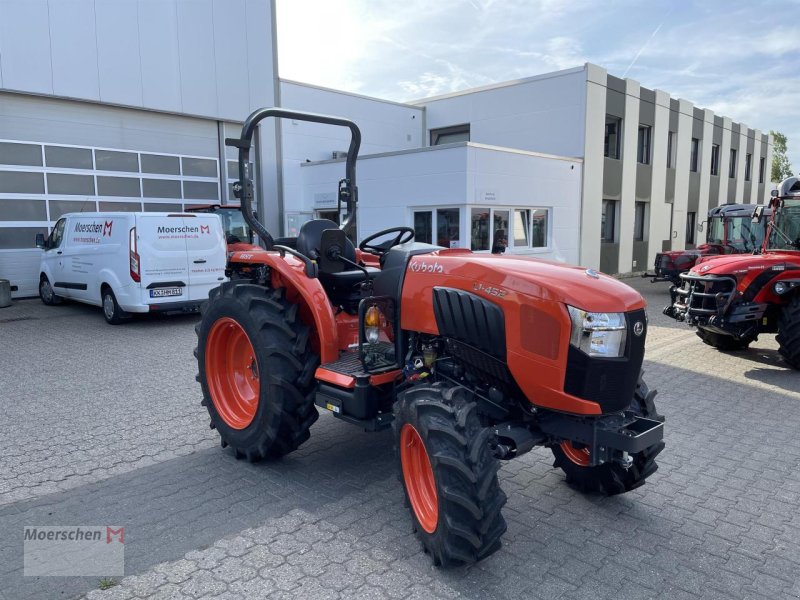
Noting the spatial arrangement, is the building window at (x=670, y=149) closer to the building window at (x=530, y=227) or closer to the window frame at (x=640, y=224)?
the window frame at (x=640, y=224)

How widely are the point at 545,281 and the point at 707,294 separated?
16.9 feet

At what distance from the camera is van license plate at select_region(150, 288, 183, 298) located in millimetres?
9238

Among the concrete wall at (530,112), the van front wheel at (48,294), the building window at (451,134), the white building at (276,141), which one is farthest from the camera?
the building window at (451,134)

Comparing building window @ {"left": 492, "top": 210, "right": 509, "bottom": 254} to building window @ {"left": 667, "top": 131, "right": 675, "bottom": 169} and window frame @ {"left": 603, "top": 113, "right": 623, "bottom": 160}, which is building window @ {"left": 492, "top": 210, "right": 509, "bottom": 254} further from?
building window @ {"left": 667, "top": 131, "right": 675, "bottom": 169}

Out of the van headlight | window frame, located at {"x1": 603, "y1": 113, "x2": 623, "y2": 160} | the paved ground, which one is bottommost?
the paved ground

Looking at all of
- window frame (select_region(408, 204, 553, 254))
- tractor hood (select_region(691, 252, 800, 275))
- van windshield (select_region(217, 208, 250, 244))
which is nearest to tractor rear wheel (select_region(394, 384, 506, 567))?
tractor hood (select_region(691, 252, 800, 275))

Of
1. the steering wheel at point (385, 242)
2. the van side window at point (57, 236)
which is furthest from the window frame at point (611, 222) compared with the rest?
the steering wheel at point (385, 242)

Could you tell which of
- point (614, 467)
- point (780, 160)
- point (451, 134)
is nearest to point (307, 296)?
point (614, 467)

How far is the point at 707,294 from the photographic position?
705 centimetres

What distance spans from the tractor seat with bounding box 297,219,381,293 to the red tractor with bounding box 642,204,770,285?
10879mm

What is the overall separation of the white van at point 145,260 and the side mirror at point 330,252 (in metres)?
6.01

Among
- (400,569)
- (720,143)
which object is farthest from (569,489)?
(720,143)

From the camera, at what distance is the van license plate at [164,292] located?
364 inches

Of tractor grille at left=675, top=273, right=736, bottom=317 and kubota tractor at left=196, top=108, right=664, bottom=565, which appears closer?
kubota tractor at left=196, top=108, right=664, bottom=565
